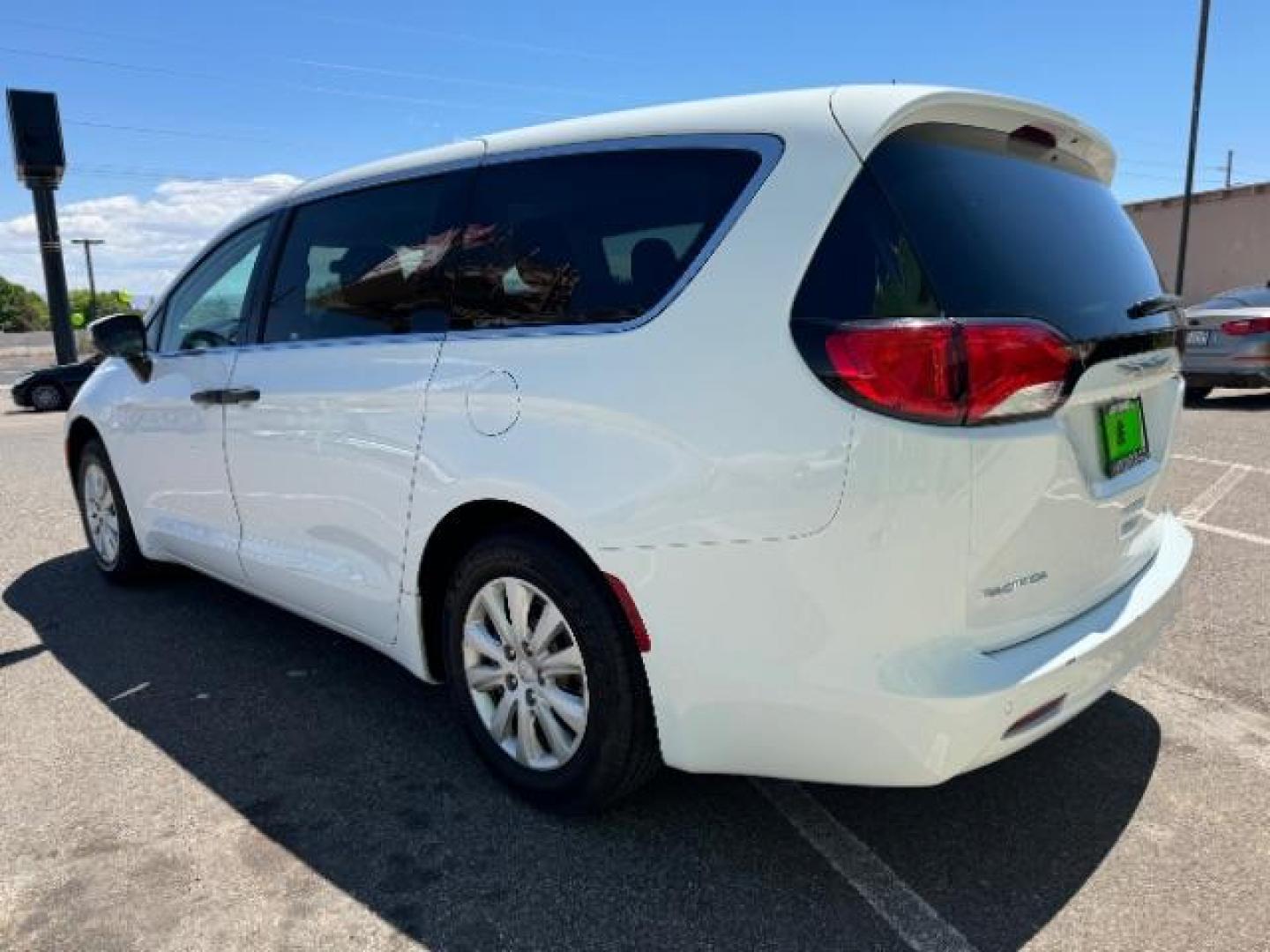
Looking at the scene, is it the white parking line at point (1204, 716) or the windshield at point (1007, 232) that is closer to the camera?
the windshield at point (1007, 232)

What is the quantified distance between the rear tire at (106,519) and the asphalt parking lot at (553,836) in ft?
3.41

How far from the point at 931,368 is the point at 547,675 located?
129 cm

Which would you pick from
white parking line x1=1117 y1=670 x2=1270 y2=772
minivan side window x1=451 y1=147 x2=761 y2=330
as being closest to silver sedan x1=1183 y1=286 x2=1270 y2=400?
white parking line x1=1117 y1=670 x2=1270 y2=772

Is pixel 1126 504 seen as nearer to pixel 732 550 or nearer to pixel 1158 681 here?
pixel 732 550

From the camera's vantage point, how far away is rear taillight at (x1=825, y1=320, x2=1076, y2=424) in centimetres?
205

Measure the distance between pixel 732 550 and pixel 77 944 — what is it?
173 centimetres

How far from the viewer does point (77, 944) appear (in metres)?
2.29

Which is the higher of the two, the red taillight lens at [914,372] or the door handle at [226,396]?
the red taillight lens at [914,372]

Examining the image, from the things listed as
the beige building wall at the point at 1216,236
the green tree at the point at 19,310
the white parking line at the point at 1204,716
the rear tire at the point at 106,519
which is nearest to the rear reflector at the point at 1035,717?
the white parking line at the point at 1204,716

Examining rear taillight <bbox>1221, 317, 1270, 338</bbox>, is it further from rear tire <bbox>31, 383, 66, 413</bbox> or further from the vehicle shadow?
rear tire <bbox>31, 383, 66, 413</bbox>

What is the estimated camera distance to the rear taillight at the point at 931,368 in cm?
205

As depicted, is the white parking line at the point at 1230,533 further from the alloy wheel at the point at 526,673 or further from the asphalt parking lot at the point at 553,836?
the alloy wheel at the point at 526,673

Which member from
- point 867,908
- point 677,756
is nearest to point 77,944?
point 677,756

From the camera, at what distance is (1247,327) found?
439 inches
